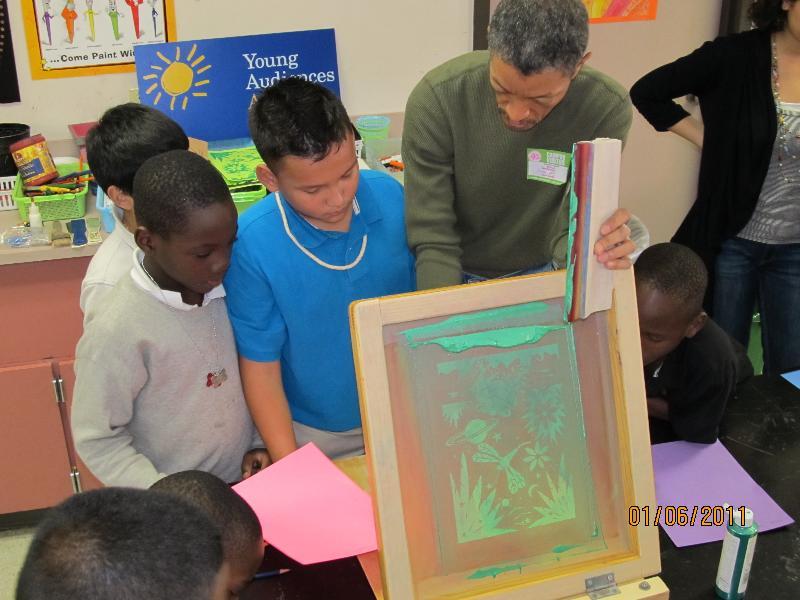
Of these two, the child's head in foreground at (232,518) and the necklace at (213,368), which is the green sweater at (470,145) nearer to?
the necklace at (213,368)

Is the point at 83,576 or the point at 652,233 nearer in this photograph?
the point at 83,576

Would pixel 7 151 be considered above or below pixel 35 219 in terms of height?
above

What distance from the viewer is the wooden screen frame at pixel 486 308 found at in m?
0.99

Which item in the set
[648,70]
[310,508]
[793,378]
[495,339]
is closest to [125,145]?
[310,508]

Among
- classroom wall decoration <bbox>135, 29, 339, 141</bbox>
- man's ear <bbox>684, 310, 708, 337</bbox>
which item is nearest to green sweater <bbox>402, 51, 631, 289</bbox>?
man's ear <bbox>684, 310, 708, 337</bbox>

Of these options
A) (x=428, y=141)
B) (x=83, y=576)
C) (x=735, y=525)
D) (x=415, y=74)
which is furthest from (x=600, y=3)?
(x=83, y=576)

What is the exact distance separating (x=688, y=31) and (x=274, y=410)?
242 cm

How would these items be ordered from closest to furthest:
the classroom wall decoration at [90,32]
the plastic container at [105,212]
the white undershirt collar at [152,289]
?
the white undershirt collar at [152,289]
the plastic container at [105,212]
the classroom wall decoration at [90,32]

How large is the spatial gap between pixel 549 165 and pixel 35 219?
1.40 m

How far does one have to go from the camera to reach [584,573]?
108cm

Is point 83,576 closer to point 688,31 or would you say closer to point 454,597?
point 454,597

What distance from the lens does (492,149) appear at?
4.85 feet
